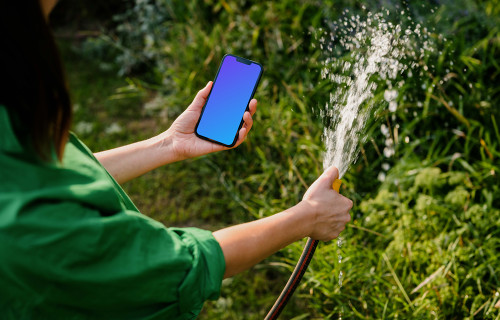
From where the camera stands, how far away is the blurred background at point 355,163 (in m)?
2.28

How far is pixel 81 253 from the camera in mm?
884

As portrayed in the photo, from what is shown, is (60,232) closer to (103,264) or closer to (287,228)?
(103,264)

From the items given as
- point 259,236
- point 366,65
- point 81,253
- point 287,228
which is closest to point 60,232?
point 81,253

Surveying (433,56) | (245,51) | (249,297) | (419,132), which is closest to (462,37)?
(433,56)

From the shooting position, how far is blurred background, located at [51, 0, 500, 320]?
7.48 ft

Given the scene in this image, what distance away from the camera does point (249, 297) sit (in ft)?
8.48

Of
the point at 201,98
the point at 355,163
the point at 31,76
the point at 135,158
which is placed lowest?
the point at 355,163

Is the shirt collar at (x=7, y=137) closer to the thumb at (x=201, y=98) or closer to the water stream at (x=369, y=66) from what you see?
the thumb at (x=201, y=98)

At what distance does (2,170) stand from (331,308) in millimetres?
1905

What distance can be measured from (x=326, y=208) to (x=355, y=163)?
4.92 ft

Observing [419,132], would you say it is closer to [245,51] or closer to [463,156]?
[463,156]

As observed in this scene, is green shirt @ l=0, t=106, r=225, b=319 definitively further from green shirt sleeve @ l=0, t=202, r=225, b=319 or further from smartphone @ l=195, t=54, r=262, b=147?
smartphone @ l=195, t=54, r=262, b=147

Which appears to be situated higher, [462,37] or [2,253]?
[462,37]

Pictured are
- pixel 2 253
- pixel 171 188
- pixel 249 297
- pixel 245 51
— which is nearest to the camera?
pixel 2 253
